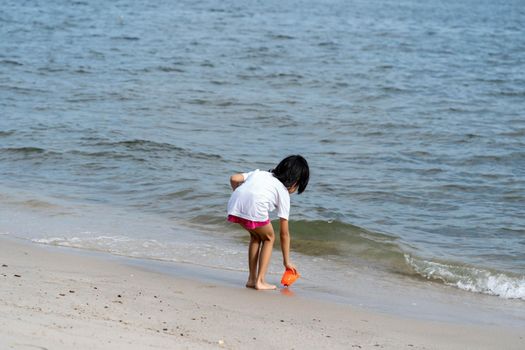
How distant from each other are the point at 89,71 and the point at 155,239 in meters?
11.2

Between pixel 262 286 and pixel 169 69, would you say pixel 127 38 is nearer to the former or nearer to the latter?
pixel 169 69

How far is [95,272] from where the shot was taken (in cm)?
621

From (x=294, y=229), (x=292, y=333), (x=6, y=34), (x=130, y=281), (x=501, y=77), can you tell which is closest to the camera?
(x=292, y=333)

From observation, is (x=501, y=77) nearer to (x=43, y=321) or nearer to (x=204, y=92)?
(x=204, y=92)

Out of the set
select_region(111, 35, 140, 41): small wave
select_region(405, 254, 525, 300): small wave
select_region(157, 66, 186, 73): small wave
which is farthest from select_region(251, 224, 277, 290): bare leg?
select_region(111, 35, 140, 41): small wave

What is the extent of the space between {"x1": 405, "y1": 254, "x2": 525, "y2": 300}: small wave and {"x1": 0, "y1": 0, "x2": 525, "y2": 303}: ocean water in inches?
0.8

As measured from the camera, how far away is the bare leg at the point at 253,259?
6.19 metres

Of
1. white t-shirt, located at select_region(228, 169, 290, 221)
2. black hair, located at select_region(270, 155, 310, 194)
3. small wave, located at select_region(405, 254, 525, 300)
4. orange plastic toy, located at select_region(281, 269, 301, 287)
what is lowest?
small wave, located at select_region(405, 254, 525, 300)

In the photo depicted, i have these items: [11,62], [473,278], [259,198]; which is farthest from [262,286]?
[11,62]

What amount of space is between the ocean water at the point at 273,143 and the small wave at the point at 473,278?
2 centimetres

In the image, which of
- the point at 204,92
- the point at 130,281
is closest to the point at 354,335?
the point at 130,281

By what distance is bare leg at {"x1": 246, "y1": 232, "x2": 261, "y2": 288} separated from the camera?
6.19 meters

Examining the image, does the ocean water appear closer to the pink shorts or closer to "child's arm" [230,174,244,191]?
the pink shorts

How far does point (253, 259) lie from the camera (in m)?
6.22
